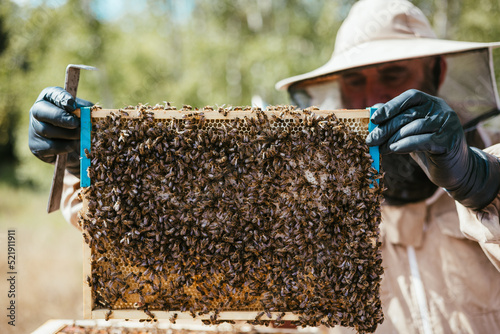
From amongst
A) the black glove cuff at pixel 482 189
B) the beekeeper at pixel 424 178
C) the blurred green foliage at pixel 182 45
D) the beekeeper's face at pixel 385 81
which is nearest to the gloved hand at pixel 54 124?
the beekeeper at pixel 424 178

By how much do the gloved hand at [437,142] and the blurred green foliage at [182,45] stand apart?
685 centimetres

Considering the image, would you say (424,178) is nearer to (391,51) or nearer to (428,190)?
(428,190)

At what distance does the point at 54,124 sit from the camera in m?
1.95

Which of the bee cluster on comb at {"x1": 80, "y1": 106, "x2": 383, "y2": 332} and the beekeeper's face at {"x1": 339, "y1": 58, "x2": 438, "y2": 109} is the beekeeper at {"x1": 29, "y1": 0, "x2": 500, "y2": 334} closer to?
the beekeeper's face at {"x1": 339, "y1": 58, "x2": 438, "y2": 109}

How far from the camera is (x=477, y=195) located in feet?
6.51

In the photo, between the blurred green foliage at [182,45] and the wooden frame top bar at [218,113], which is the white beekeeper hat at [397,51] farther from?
the blurred green foliage at [182,45]

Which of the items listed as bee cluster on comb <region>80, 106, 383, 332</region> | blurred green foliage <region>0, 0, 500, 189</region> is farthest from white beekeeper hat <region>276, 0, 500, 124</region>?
blurred green foliage <region>0, 0, 500, 189</region>

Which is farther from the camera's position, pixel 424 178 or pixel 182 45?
pixel 182 45

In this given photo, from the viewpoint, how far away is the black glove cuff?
77.9 inches

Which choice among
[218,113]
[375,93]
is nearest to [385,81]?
[375,93]

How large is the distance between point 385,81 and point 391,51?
22cm

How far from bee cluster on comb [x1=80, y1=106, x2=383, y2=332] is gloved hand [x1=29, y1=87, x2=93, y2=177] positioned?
0.61 feet

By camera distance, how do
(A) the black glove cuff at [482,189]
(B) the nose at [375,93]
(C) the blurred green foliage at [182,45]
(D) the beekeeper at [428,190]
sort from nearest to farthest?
(A) the black glove cuff at [482,189]
(D) the beekeeper at [428,190]
(B) the nose at [375,93]
(C) the blurred green foliage at [182,45]

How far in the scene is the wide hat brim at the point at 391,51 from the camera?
2.39 meters
